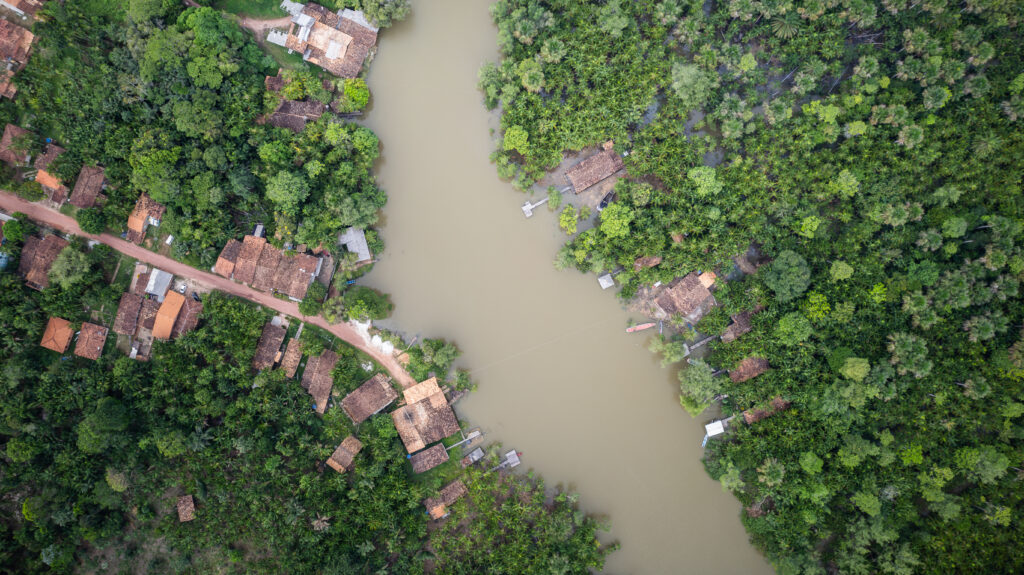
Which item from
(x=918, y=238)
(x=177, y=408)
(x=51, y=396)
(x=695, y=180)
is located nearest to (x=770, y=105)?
(x=695, y=180)

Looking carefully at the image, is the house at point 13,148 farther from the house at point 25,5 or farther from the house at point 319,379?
the house at point 319,379

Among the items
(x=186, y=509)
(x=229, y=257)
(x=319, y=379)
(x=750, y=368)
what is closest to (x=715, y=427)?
(x=750, y=368)

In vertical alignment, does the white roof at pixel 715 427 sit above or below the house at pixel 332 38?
below

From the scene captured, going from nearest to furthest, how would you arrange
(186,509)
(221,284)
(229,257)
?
(186,509) < (229,257) < (221,284)

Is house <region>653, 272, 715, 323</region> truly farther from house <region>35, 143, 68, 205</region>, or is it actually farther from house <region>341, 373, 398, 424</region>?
house <region>35, 143, 68, 205</region>

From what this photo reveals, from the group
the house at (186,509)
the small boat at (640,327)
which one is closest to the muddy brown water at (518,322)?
the small boat at (640,327)

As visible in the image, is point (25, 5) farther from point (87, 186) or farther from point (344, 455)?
point (344, 455)

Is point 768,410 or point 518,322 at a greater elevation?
point 518,322
